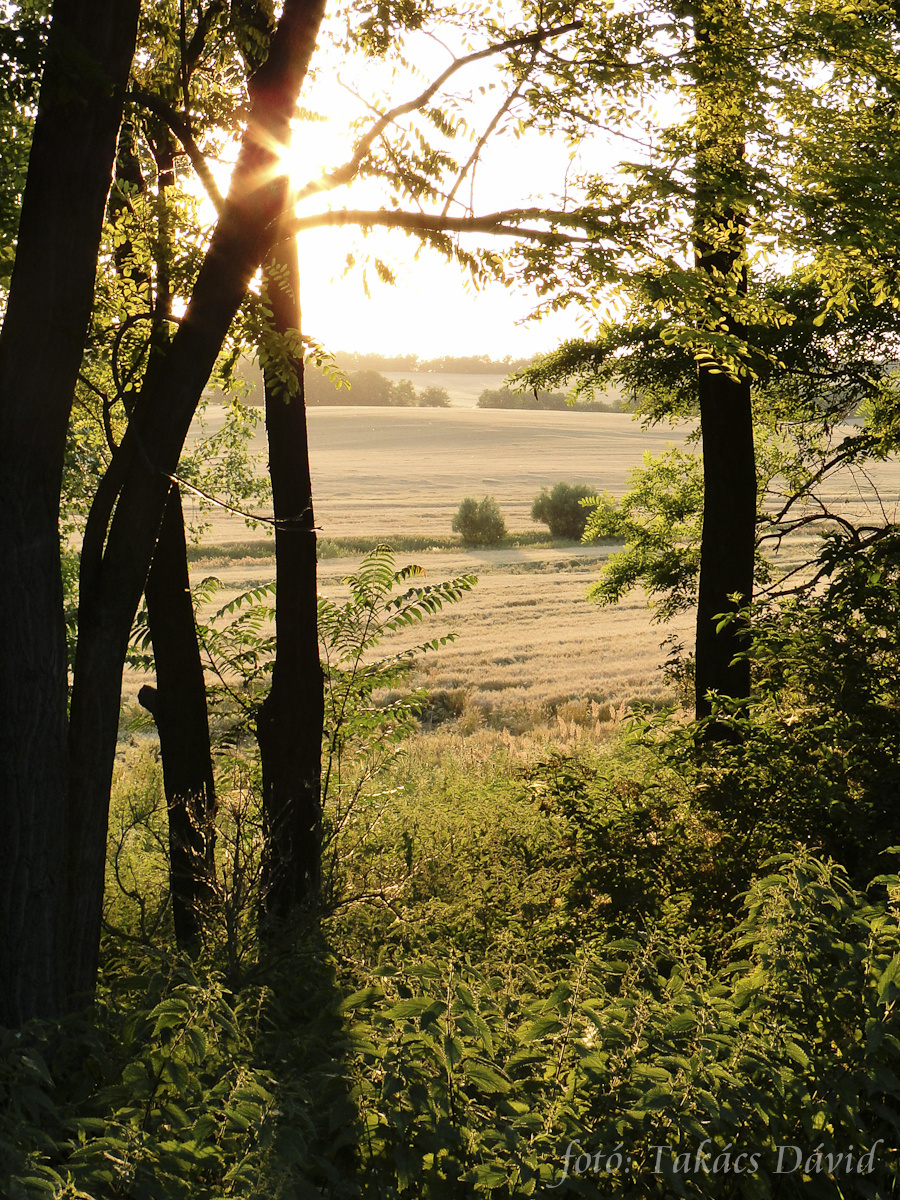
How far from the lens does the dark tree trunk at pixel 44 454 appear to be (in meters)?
3.92

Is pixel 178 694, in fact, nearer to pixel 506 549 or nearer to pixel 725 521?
pixel 725 521

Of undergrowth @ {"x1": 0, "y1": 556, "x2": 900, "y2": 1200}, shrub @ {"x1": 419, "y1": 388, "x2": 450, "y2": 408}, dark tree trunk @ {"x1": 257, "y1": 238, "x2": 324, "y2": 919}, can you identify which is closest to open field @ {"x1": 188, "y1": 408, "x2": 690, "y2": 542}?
shrub @ {"x1": 419, "y1": 388, "x2": 450, "y2": 408}

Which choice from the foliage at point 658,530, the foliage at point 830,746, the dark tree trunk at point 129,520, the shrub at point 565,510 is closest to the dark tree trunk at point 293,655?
the dark tree trunk at point 129,520

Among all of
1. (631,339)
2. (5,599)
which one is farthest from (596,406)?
(5,599)

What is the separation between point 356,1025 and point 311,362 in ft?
14.8

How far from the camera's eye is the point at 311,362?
6336 millimetres

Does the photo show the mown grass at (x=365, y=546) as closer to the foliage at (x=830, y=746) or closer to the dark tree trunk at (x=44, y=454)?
the foliage at (x=830, y=746)

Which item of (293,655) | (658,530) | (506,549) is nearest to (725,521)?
(658,530)

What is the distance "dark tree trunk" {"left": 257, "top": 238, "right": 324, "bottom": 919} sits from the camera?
276 inches

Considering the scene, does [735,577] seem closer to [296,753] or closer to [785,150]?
[785,150]

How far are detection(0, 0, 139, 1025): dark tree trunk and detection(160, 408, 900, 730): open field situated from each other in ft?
6.65

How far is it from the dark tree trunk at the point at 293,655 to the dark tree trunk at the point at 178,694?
49 cm

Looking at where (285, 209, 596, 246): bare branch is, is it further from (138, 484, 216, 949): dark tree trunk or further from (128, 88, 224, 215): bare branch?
(138, 484, 216, 949): dark tree trunk

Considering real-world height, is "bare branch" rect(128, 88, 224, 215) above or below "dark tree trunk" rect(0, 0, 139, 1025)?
above
